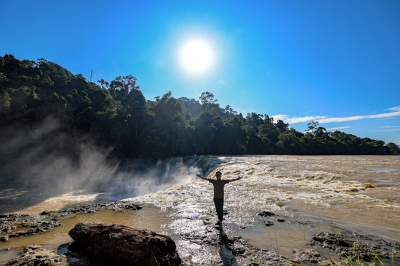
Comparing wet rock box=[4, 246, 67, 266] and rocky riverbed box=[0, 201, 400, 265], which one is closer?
wet rock box=[4, 246, 67, 266]

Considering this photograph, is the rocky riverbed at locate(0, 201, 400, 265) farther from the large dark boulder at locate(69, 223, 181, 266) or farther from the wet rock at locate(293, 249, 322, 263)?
the large dark boulder at locate(69, 223, 181, 266)

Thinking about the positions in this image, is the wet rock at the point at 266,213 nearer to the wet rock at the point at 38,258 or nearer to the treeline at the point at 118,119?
the wet rock at the point at 38,258

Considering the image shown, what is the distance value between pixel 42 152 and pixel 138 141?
11891 millimetres

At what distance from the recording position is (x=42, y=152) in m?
26.1

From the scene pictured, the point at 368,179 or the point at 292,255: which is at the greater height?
the point at 368,179

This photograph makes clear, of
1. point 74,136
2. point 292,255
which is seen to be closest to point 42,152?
point 74,136

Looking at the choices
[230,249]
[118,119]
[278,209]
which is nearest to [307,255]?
[230,249]

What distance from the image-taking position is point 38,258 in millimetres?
3824

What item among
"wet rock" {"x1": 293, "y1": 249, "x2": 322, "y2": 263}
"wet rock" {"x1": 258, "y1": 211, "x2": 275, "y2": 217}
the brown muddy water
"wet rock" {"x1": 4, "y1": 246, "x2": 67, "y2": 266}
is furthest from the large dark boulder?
"wet rock" {"x1": 258, "y1": 211, "x2": 275, "y2": 217}

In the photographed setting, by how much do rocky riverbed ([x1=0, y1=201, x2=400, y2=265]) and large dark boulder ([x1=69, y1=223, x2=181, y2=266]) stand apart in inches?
8.7

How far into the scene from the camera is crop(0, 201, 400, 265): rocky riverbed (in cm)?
376

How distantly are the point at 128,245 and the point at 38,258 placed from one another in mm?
1839

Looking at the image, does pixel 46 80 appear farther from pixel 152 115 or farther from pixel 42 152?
pixel 152 115

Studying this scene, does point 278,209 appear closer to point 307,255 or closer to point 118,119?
point 307,255
